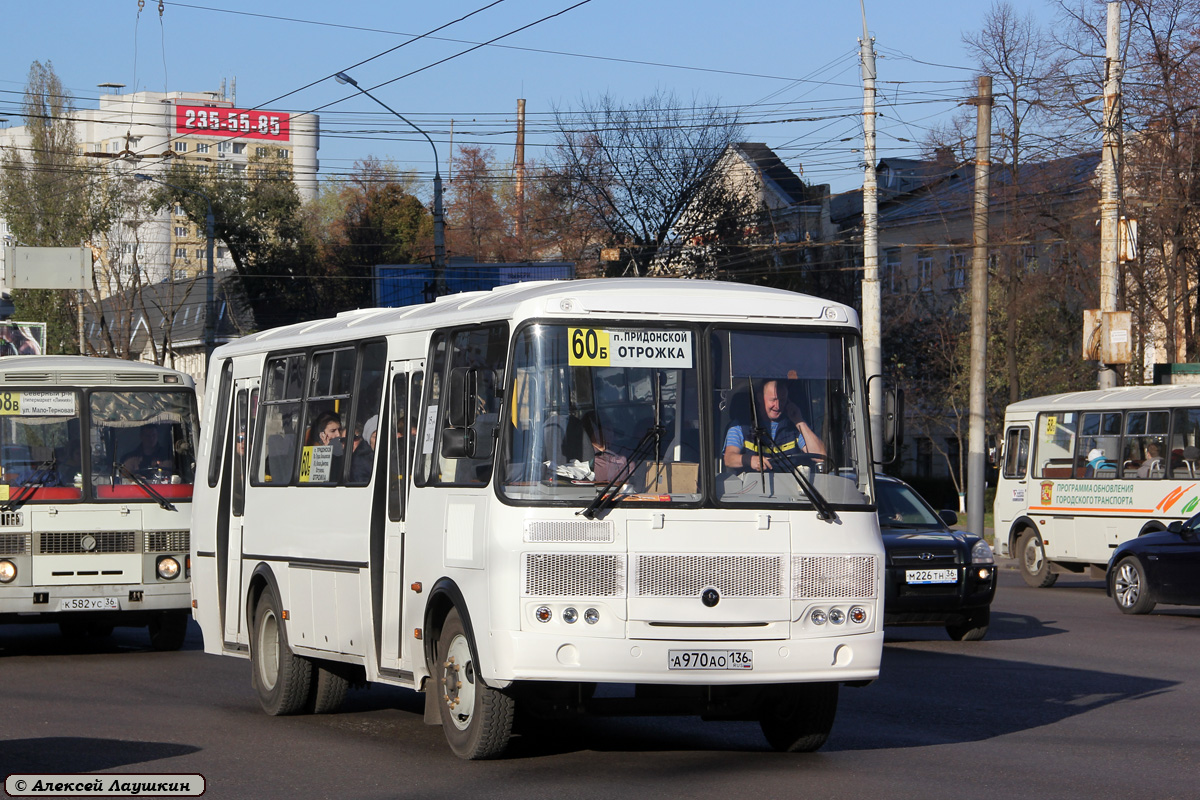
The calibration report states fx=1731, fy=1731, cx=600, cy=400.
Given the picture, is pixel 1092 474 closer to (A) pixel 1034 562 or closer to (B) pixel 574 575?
(A) pixel 1034 562

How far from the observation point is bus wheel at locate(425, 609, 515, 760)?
9.17 m

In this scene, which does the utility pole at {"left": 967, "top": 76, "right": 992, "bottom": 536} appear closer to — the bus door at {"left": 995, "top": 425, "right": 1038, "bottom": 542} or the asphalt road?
the bus door at {"left": 995, "top": 425, "right": 1038, "bottom": 542}

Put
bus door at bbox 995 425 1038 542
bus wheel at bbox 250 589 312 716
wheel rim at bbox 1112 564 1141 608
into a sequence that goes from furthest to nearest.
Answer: bus door at bbox 995 425 1038 542 → wheel rim at bbox 1112 564 1141 608 → bus wheel at bbox 250 589 312 716

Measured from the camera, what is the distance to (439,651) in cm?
969

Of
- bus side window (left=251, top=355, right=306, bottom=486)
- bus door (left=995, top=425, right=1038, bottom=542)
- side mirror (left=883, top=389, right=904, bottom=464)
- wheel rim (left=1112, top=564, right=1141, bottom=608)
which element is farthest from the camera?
bus door (left=995, top=425, right=1038, bottom=542)

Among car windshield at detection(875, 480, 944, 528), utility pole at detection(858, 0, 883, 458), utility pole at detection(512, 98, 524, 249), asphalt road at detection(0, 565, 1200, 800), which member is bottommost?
asphalt road at detection(0, 565, 1200, 800)

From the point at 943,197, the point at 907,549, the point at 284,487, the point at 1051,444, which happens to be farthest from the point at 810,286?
the point at 284,487

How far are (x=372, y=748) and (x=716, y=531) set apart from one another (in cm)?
259

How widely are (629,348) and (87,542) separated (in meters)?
8.67

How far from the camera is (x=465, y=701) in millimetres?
9461

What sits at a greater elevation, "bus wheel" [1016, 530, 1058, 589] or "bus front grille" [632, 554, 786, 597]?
"bus front grille" [632, 554, 786, 597]

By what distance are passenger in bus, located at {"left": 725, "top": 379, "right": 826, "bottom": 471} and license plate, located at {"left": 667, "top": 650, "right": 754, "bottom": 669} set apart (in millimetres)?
987

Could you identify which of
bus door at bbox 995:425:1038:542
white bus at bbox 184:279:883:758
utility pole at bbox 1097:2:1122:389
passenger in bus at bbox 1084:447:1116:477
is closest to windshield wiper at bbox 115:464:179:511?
white bus at bbox 184:279:883:758

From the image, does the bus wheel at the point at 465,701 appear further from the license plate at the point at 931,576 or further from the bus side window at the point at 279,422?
the license plate at the point at 931,576
